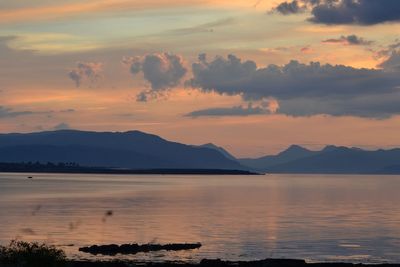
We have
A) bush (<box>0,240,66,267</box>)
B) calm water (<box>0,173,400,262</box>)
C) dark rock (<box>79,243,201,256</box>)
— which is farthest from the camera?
calm water (<box>0,173,400,262</box>)

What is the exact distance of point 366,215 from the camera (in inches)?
4966

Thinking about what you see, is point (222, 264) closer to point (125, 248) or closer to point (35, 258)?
point (125, 248)

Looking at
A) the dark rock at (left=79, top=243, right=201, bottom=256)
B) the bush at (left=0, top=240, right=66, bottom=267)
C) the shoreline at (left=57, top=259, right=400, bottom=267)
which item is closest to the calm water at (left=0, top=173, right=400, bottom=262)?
the dark rock at (left=79, top=243, right=201, bottom=256)

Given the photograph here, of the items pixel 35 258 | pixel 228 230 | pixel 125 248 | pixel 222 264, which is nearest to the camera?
pixel 35 258

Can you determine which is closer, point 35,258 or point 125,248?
point 35,258

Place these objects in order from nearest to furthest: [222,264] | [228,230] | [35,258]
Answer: [35,258]
[222,264]
[228,230]

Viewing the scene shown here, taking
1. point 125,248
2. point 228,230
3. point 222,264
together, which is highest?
point 125,248

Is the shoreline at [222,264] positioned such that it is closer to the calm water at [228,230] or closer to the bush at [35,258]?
the calm water at [228,230]

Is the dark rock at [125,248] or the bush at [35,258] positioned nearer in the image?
the bush at [35,258]

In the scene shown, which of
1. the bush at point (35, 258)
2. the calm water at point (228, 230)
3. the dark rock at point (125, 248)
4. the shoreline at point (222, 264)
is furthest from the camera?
the calm water at point (228, 230)

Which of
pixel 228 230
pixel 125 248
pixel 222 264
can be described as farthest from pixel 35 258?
pixel 228 230

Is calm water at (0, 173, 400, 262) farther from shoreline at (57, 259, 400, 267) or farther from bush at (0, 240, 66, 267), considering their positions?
bush at (0, 240, 66, 267)

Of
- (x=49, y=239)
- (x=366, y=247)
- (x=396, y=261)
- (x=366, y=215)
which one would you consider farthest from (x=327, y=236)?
(x=366, y=215)

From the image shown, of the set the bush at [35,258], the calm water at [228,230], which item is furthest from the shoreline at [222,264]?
the bush at [35,258]
